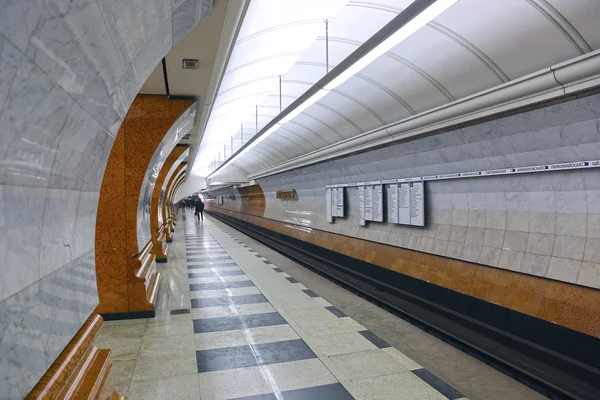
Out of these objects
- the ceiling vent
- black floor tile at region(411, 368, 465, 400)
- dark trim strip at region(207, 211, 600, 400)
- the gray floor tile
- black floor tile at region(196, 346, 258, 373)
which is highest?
the ceiling vent

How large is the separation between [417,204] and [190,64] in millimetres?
5009

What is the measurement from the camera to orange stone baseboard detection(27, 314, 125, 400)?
1.64 m

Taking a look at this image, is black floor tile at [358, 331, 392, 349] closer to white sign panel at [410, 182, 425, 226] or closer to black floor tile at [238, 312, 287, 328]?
black floor tile at [238, 312, 287, 328]

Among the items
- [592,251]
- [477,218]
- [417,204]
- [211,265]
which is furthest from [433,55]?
[211,265]

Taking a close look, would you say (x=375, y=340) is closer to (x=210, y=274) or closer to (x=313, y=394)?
(x=313, y=394)

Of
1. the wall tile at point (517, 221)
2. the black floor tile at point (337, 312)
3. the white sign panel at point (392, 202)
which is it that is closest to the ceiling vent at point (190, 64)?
the black floor tile at point (337, 312)

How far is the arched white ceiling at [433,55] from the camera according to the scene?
14.6 feet

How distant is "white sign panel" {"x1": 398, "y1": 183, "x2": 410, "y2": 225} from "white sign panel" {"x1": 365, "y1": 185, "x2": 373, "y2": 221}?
119 cm

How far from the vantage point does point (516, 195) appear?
226 inches

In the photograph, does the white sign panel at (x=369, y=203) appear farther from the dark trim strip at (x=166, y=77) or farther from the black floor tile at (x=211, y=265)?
the dark trim strip at (x=166, y=77)

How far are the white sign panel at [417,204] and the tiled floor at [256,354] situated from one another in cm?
259

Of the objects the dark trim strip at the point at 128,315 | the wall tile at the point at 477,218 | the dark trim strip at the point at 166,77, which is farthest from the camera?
the wall tile at the point at 477,218

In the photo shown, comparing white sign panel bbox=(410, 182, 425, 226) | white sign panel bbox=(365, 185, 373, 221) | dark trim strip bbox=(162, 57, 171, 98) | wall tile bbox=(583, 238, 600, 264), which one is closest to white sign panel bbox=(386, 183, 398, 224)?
white sign panel bbox=(410, 182, 425, 226)

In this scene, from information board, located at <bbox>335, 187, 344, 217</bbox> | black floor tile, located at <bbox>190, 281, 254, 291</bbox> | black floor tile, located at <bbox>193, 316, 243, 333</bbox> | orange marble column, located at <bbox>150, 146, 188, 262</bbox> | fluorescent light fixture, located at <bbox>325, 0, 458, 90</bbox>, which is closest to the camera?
fluorescent light fixture, located at <bbox>325, 0, 458, 90</bbox>
